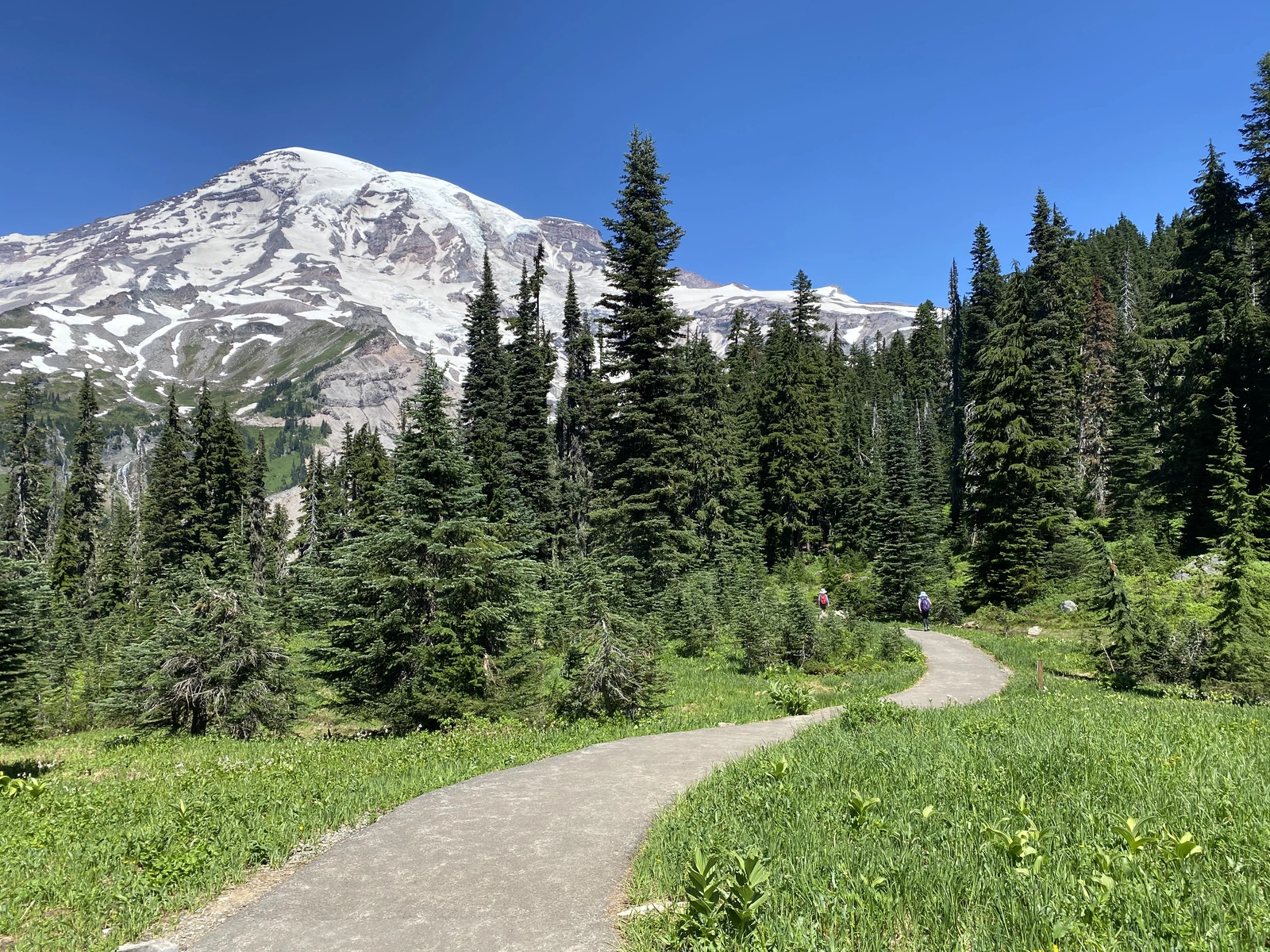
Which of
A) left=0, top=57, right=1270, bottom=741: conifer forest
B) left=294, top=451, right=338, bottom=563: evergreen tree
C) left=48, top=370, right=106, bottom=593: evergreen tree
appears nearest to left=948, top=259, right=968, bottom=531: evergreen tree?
left=0, top=57, right=1270, bottom=741: conifer forest

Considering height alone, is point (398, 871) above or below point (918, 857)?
below

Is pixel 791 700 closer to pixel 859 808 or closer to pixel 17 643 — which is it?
pixel 859 808

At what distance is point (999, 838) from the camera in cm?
438

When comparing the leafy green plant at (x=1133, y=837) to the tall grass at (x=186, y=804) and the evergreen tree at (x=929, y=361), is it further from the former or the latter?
the evergreen tree at (x=929, y=361)

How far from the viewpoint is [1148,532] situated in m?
32.9

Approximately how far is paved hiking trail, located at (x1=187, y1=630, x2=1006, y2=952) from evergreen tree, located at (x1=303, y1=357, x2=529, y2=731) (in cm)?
430

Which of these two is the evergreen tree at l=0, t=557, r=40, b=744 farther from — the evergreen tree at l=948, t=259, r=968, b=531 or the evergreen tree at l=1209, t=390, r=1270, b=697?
the evergreen tree at l=948, t=259, r=968, b=531

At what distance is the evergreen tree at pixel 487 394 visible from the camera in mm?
35750

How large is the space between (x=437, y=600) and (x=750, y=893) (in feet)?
35.3

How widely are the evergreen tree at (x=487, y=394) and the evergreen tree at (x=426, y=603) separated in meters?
18.8

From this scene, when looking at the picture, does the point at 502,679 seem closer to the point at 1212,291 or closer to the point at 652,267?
the point at 652,267

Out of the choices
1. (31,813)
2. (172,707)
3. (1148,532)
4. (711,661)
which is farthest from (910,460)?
(31,813)

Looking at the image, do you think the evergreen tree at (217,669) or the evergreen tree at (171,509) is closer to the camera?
the evergreen tree at (217,669)

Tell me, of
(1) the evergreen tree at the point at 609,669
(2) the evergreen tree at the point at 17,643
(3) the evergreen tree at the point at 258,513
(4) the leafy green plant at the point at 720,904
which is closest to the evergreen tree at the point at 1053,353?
(1) the evergreen tree at the point at 609,669
